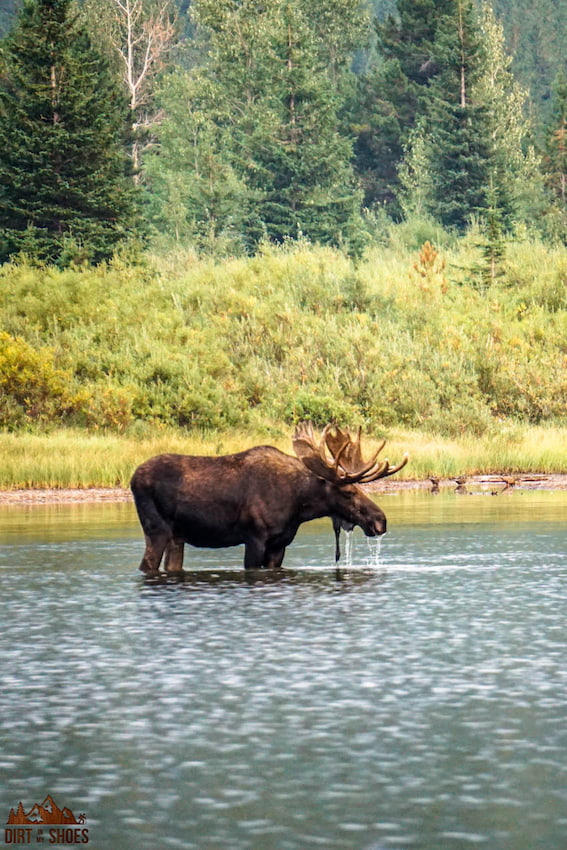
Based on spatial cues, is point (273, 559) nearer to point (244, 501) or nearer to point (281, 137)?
point (244, 501)

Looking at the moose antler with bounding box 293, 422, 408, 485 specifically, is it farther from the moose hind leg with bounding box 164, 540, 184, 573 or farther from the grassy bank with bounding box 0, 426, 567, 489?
the grassy bank with bounding box 0, 426, 567, 489

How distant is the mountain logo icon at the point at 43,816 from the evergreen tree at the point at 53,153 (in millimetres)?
43493

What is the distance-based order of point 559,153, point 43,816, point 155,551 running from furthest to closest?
point 559,153, point 155,551, point 43,816

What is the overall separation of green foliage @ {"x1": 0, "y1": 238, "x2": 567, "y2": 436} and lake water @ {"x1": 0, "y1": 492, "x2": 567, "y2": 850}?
72.2ft

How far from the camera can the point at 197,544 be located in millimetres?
17953

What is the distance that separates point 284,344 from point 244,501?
30.4 meters

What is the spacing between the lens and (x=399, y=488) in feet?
112

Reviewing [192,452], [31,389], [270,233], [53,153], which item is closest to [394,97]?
[270,233]

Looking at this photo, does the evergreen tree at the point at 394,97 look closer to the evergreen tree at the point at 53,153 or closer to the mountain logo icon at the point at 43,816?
the evergreen tree at the point at 53,153

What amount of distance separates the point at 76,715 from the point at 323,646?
3.06 metres

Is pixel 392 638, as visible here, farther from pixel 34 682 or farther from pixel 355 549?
pixel 355 549

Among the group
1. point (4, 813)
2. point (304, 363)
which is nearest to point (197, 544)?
point (4, 813)

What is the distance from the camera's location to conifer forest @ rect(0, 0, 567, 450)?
145ft

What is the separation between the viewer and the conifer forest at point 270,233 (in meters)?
44.1
